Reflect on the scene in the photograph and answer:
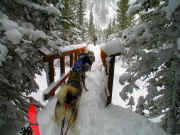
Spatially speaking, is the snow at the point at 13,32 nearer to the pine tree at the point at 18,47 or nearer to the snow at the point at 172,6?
the pine tree at the point at 18,47

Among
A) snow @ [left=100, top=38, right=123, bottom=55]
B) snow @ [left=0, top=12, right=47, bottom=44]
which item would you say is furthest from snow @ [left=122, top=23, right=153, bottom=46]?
snow @ [left=0, top=12, right=47, bottom=44]

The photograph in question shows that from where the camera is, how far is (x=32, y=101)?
4.59 m

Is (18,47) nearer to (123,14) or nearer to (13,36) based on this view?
(13,36)

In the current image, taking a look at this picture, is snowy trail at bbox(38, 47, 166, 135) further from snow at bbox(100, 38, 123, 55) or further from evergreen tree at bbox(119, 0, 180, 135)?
snow at bbox(100, 38, 123, 55)

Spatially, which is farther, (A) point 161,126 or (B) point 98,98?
(B) point 98,98

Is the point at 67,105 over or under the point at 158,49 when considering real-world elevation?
under

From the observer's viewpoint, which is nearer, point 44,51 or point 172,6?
point 172,6

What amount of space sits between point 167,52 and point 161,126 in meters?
2.07

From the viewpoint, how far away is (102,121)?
12.1 ft

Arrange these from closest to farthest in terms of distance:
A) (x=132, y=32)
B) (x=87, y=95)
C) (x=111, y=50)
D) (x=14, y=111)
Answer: (x=14, y=111)
(x=132, y=32)
(x=111, y=50)
(x=87, y=95)

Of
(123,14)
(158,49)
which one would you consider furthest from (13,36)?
(123,14)

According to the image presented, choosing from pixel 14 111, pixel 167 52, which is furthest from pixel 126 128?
pixel 14 111

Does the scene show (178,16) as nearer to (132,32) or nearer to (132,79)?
(132,32)

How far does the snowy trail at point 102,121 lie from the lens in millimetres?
3371
